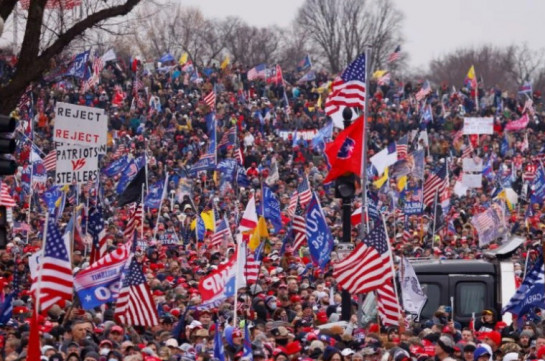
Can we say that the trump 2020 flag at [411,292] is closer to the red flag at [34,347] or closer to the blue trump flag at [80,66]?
the red flag at [34,347]

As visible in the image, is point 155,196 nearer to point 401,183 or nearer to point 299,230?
point 299,230

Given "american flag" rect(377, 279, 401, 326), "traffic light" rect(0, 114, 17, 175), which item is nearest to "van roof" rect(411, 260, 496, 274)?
"american flag" rect(377, 279, 401, 326)

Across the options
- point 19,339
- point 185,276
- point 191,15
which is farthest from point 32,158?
point 191,15

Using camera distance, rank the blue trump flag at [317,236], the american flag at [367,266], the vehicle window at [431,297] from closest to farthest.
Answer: the american flag at [367,266], the vehicle window at [431,297], the blue trump flag at [317,236]

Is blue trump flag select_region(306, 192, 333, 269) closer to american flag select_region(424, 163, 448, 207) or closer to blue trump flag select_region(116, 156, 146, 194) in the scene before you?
american flag select_region(424, 163, 448, 207)

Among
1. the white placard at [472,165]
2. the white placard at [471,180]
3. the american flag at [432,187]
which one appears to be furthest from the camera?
the white placard at [472,165]

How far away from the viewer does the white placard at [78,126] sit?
23.7 metres

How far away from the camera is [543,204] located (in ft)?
134

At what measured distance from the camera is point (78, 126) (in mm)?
23812

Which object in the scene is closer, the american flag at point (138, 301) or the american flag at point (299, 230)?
the american flag at point (138, 301)

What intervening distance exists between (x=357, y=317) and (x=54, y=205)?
14.5 metres

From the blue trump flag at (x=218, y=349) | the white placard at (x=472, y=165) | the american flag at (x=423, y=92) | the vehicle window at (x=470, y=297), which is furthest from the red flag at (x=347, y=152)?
the american flag at (x=423, y=92)

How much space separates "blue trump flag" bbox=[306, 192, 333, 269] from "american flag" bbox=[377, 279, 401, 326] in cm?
380

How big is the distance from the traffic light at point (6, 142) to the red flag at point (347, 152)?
22.7 ft
